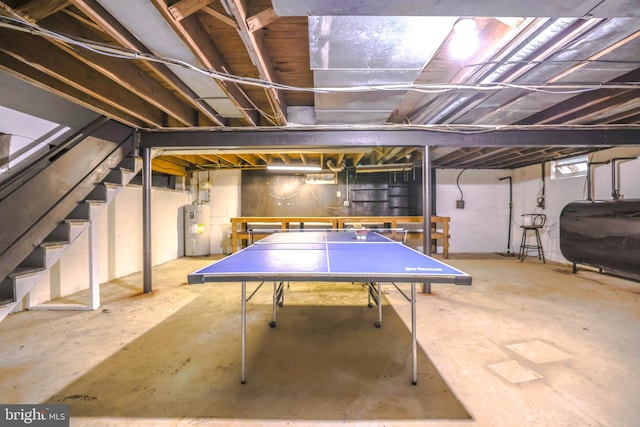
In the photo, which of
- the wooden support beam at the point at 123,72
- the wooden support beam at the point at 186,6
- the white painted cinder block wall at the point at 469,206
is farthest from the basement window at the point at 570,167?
the wooden support beam at the point at 123,72

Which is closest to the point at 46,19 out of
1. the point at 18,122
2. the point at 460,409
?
the point at 18,122

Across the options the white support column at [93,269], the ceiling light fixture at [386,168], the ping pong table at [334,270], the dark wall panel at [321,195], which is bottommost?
the white support column at [93,269]

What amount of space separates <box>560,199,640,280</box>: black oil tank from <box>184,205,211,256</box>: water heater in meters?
7.37

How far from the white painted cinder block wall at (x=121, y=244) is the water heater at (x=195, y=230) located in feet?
0.54

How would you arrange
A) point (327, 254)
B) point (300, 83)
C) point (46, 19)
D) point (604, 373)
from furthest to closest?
point (300, 83), point (327, 254), point (604, 373), point (46, 19)

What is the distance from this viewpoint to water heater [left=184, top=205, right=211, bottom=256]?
19.2ft

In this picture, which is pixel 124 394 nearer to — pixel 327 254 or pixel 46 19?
pixel 327 254

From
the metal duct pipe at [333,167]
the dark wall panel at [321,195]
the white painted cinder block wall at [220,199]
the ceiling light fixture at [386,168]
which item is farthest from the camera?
the dark wall panel at [321,195]

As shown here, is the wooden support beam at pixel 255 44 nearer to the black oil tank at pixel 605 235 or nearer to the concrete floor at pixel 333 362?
the concrete floor at pixel 333 362

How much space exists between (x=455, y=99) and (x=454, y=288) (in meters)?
2.60

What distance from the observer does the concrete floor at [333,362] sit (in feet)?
4.75

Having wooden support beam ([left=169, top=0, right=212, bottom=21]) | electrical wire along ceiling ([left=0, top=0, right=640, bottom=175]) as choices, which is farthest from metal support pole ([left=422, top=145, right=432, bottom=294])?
wooden support beam ([left=169, top=0, right=212, bottom=21])

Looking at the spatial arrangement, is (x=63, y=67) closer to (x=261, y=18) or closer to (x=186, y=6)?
(x=186, y=6)

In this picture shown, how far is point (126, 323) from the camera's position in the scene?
254cm
